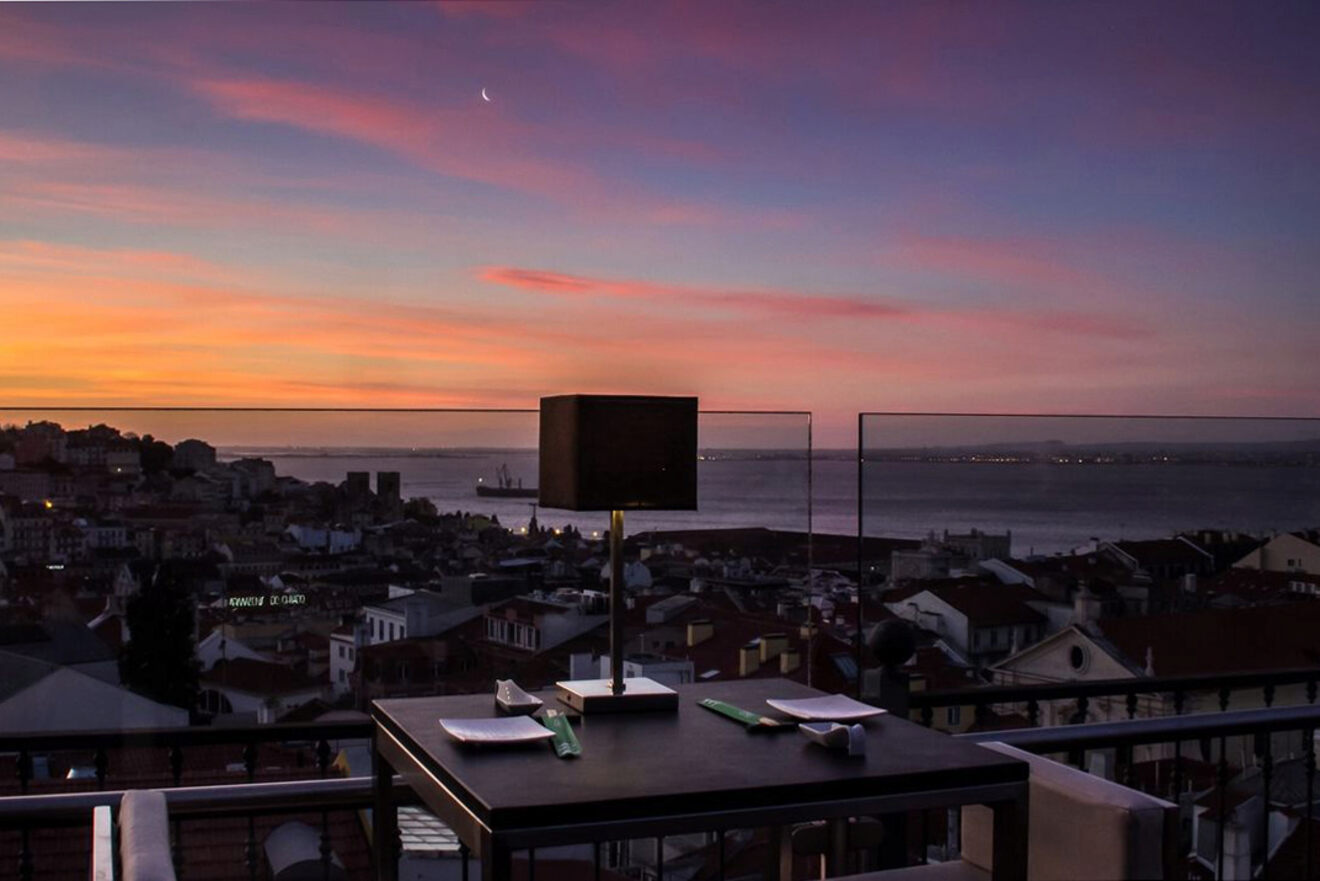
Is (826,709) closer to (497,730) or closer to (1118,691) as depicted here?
(497,730)

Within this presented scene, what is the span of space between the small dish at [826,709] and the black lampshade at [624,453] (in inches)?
18.3

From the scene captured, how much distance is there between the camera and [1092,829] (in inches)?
84.7

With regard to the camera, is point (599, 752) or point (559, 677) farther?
point (559, 677)

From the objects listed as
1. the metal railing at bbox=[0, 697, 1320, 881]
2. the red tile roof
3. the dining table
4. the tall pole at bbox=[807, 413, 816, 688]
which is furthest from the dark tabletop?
the red tile roof

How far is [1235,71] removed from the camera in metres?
7.38

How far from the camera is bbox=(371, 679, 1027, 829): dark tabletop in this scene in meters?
1.90

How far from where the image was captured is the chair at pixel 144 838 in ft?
5.13

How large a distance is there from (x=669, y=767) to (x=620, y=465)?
0.73 meters

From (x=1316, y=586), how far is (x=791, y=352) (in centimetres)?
317

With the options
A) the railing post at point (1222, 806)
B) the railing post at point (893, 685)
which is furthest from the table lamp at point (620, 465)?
the railing post at point (1222, 806)

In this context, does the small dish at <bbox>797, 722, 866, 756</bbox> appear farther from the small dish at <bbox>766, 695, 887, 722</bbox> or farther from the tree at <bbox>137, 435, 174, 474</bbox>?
the tree at <bbox>137, 435, 174, 474</bbox>

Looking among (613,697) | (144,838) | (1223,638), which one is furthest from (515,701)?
(1223,638)

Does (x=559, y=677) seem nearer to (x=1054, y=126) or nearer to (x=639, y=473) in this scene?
(x=639, y=473)

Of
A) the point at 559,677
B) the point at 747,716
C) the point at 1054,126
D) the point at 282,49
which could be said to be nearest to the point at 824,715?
the point at 747,716
